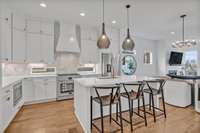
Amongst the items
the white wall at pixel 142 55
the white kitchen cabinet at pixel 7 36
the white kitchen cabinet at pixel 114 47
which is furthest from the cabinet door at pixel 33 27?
the white wall at pixel 142 55

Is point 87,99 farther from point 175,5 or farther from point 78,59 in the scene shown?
point 175,5

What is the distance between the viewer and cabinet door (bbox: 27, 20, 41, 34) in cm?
412

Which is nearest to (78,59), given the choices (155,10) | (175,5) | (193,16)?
(155,10)

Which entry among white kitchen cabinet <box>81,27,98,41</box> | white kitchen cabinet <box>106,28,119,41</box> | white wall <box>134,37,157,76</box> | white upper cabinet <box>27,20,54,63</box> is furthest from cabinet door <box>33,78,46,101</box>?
white wall <box>134,37,157,76</box>

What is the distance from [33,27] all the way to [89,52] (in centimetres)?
222

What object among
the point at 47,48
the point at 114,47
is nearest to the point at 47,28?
the point at 47,48

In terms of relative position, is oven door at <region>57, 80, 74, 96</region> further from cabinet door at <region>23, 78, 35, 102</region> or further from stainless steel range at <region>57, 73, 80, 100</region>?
cabinet door at <region>23, 78, 35, 102</region>

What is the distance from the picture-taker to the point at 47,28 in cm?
442

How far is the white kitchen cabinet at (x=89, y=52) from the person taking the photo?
5.02 meters

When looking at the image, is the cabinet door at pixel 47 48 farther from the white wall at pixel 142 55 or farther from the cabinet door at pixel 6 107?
the white wall at pixel 142 55

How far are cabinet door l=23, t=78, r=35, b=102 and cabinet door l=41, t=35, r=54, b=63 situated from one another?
0.91 metres

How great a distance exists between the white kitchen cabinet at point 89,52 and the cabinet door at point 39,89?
5.77 feet

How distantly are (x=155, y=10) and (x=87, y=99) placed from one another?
329cm

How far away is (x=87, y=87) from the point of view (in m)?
2.36
